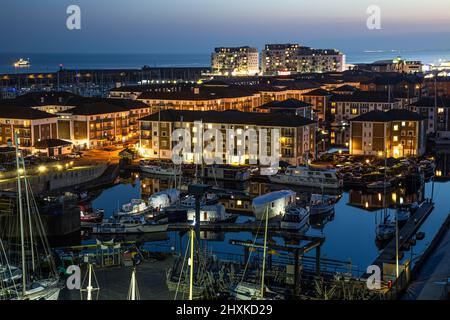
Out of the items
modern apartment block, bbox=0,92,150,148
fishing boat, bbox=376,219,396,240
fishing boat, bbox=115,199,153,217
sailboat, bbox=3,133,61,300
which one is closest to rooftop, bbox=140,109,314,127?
modern apartment block, bbox=0,92,150,148

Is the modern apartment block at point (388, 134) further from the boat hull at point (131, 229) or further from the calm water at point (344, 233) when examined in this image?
the boat hull at point (131, 229)

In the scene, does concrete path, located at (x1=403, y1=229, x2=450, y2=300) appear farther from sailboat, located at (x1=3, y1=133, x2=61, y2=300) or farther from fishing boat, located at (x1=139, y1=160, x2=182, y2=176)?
fishing boat, located at (x1=139, y1=160, x2=182, y2=176)

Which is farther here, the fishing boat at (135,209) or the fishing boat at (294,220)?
the fishing boat at (135,209)

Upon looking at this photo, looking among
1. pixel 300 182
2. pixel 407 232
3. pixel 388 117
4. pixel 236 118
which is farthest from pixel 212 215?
pixel 388 117

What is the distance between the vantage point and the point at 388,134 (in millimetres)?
23078

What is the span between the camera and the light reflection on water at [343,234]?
1203cm

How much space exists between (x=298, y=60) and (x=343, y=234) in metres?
57.3

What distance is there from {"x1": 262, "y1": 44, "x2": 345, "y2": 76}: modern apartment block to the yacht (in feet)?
156

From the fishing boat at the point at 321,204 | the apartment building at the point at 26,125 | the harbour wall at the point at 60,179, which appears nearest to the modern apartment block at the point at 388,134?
the fishing boat at the point at 321,204

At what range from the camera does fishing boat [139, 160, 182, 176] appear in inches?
798

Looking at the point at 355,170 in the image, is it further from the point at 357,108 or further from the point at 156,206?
the point at 357,108

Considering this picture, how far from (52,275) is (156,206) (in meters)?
6.84

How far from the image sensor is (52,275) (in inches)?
Result: 330

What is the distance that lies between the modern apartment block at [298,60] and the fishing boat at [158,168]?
4616 cm
